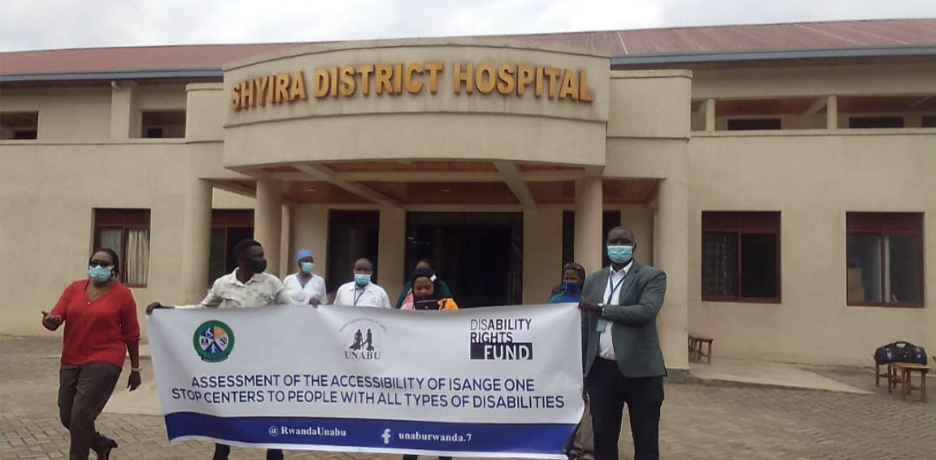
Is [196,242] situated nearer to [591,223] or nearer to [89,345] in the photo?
[591,223]

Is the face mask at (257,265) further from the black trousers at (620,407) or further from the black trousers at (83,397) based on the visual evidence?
the black trousers at (620,407)

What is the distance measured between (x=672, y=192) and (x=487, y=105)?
3.46m

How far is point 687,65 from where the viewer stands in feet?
47.1

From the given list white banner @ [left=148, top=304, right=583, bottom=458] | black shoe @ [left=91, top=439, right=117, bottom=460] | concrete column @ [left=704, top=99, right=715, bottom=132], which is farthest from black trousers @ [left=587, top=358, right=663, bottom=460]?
concrete column @ [left=704, top=99, right=715, bottom=132]

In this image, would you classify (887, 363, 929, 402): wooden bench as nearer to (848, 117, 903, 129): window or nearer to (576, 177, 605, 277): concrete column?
(576, 177, 605, 277): concrete column

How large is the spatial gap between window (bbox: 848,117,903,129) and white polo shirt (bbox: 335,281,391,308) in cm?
1382

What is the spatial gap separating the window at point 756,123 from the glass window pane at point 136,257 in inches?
548

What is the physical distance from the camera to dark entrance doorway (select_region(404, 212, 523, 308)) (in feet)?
47.8

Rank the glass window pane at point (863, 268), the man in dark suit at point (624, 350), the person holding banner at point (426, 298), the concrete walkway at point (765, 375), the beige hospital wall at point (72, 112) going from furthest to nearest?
the beige hospital wall at point (72, 112) < the glass window pane at point (863, 268) < the concrete walkway at point (765, 375) < the person holding banner at point (426, 298) < the man in dark suit at point (624, 350)

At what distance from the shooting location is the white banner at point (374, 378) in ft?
14.6

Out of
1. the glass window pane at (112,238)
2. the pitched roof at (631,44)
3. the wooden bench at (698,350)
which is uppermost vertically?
the pitched roof at (631,44)

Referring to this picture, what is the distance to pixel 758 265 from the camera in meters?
13.4

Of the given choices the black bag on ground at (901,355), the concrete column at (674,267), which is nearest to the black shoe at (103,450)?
the concrete column at (674,267)

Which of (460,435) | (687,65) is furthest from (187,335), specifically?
(687,65)
